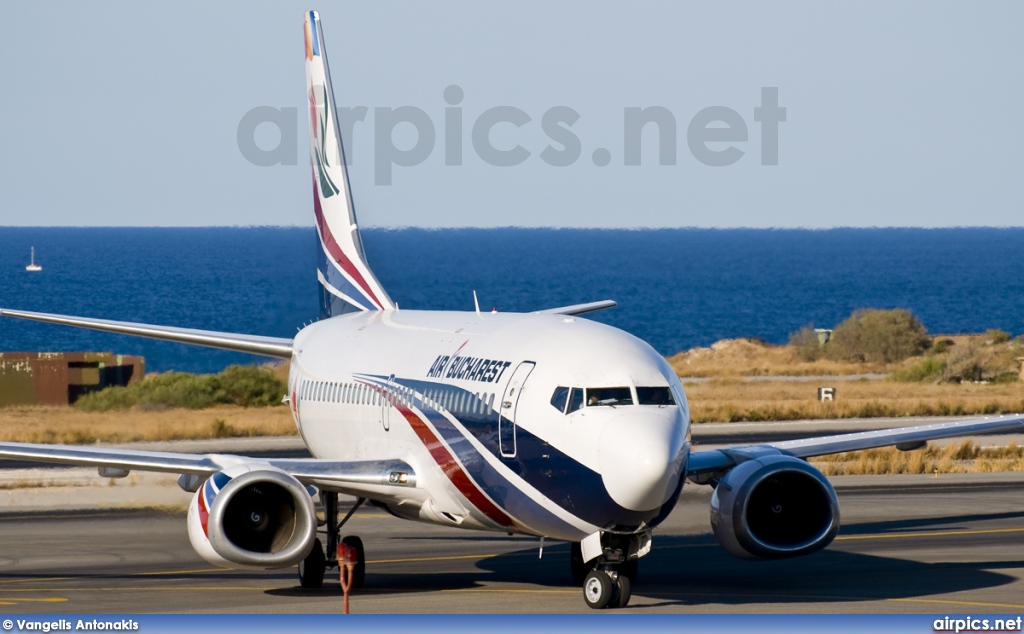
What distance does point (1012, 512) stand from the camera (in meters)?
36.4

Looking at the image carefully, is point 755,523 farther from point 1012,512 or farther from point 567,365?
point 1012,512

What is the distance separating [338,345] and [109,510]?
31.5 feet

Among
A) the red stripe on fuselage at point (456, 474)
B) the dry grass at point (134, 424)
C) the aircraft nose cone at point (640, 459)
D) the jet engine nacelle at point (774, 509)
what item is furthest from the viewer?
the dry grass at point (134, 424)

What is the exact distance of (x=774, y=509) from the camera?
24.8 metres

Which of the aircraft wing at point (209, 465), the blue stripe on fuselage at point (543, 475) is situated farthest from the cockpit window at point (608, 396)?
the aircraft wing at point (209, 465)

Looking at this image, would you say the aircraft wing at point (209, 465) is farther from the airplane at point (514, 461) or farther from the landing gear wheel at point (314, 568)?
the landing gear wheel at point (314, 568)

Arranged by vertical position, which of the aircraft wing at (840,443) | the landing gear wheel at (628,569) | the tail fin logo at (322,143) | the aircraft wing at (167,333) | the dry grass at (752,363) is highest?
the tail fin logo at (322,143)

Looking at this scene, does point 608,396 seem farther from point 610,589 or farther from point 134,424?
point 134,424

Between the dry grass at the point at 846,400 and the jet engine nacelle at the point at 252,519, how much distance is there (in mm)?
37621

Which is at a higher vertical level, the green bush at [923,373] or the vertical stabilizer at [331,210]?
the vertical stabilizer at [331,210]

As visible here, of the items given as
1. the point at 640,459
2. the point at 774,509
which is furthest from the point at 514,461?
the point at 774,509

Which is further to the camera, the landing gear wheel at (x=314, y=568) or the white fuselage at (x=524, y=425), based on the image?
the landing gear wheel at (x=314, y=568)

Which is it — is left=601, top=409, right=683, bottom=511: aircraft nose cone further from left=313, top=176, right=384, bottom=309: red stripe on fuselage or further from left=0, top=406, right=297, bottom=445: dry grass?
left=0, top=406, right=297, bottom=445: dry grass

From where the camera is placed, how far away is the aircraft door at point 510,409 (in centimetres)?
2262
